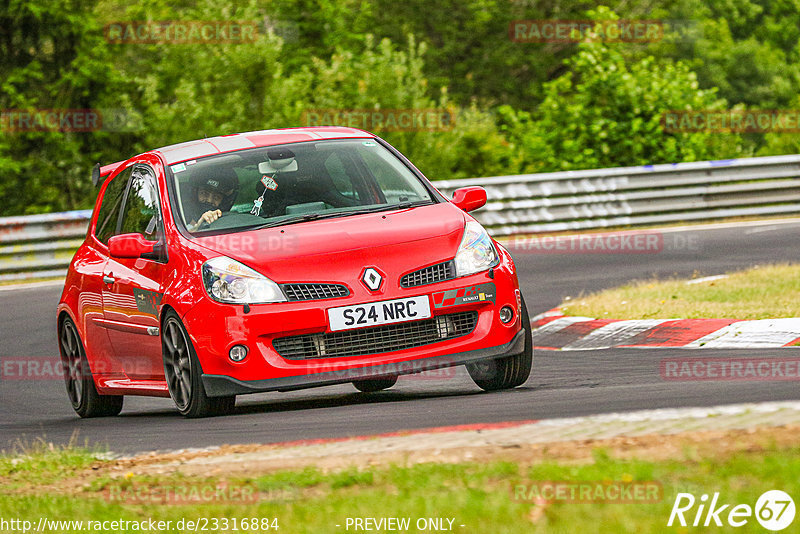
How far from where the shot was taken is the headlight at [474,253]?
746 cm

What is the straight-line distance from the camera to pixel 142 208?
852 cm

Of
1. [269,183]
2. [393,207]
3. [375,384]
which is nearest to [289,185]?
[269,183]

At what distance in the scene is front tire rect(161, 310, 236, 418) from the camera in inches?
290

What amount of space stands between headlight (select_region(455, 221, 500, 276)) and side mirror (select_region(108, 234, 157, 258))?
1.88m

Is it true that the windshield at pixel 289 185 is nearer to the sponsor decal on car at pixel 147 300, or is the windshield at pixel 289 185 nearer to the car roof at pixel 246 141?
the car roof at pixel 246 141

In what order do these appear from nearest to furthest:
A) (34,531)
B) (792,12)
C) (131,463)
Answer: (34,531), (131,463), (792,12)

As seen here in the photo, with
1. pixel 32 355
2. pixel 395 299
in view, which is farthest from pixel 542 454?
pixel 32 355

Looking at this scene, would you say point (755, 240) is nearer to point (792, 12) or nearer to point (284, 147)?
point (284, 147)

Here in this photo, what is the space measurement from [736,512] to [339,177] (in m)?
5.02

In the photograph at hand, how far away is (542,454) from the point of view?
16.1 ft

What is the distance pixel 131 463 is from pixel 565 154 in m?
19.0

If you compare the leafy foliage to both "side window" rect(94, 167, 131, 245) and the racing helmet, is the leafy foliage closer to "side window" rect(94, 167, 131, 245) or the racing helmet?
"side window" rect(94, 167, 131, 245)

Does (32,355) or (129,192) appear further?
(32,355)

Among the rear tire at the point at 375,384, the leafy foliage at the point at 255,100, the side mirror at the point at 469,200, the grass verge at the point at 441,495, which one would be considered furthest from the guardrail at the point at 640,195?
the grass verge at the point at 441,495
